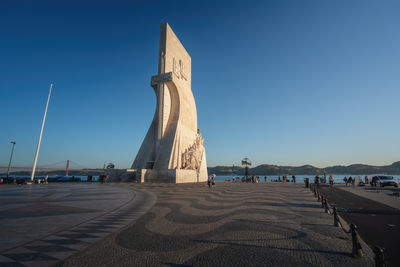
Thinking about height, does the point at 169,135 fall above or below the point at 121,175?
above

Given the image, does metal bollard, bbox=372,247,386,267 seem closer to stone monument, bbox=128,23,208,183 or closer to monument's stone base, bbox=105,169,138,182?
stone monument, bbox=128,23,208,183

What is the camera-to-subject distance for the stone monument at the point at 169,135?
2612 centimetres

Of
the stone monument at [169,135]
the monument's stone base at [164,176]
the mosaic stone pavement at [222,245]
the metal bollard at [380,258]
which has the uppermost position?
the stone monument at [169,135]

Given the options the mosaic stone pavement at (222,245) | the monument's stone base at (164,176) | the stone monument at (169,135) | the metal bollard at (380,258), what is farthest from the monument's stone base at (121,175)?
the metal bollard at (380,258)

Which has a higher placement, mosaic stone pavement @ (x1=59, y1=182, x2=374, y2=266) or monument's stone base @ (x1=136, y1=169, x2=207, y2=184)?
monument's stone base @ (x1=136, y1=169, x2=207, y2=184)

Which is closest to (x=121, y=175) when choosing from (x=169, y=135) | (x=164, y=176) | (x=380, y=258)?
(x=164, y=176)

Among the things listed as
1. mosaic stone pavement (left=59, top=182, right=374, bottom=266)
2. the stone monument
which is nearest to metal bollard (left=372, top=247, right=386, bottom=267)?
mosaic stone pavement (left=59, top=182, right=374, bottom=266)

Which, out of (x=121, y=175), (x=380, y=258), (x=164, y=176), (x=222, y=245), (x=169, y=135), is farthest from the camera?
(x=169, y=135)

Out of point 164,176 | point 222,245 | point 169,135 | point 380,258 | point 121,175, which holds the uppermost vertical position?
point 169,135

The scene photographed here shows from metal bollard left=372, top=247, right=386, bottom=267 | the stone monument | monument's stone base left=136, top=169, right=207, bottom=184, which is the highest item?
the stone monument

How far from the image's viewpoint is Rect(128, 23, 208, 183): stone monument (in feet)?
85.7

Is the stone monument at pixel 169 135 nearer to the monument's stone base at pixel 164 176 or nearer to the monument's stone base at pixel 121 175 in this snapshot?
the monument's stone base at pixel 164 176

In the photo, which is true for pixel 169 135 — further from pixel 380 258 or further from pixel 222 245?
pixel 380 258

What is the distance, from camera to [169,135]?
1126 inches
